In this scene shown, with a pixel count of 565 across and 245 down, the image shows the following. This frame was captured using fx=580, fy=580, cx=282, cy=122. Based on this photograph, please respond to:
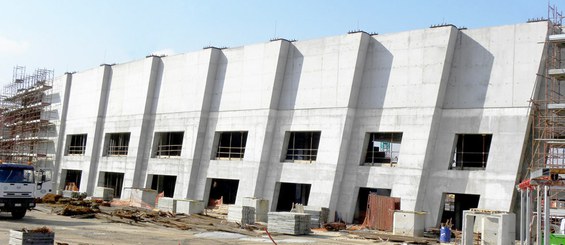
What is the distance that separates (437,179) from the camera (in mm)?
29266

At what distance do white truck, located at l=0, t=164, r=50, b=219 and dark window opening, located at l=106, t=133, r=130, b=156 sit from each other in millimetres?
21296

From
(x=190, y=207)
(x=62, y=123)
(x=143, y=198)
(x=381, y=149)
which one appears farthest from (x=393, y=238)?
(x=62, y=123)

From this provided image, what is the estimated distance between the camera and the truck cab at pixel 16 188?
25391mm

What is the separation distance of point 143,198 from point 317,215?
47.6 feet

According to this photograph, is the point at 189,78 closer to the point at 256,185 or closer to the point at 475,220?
the point at 256,185

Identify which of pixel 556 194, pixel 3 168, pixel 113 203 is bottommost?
pixel 113 203

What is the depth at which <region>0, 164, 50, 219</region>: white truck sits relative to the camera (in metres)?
25.4

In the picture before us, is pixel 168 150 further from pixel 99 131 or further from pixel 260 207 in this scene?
pixel 260 207

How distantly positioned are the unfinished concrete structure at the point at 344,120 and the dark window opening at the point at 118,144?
1.89m

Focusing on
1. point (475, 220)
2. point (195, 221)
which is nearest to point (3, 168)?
point (195, 221)

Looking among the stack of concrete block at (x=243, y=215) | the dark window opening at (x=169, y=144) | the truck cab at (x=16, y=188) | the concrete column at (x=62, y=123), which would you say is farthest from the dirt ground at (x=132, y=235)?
the concrete column at (x=62, y=123)

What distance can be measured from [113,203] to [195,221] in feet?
45.8

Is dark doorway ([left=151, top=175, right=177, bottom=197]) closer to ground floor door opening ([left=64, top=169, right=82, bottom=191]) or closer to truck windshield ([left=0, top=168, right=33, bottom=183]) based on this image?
ground floor door opening ([left=64, top=169, right=82, bottom=191])

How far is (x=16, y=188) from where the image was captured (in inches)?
1009
